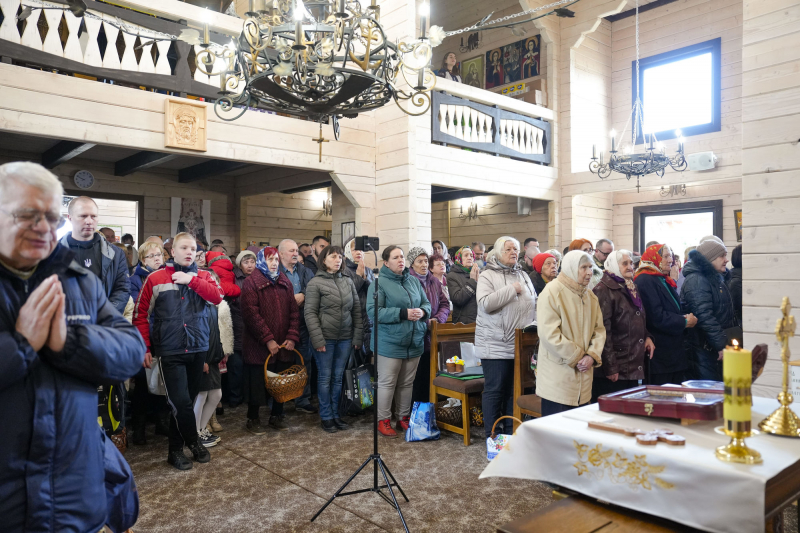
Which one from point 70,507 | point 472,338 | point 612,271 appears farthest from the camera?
point 472,338

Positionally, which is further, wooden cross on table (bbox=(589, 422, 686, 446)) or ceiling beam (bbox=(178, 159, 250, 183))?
ceiling beam (bbox=(178, 159, 250, 183))

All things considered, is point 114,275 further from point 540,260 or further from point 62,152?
point 62,152

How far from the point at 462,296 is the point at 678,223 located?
6.31 metres

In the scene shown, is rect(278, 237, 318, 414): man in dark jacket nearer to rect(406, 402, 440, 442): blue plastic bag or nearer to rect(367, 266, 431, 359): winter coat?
rect(367, 266, 431, 359): winter coat

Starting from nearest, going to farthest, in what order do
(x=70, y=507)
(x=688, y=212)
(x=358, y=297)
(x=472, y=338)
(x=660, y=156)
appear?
1. (x=70, y=507)
2. (x=472, y=338)
3. (x=358, y=297)
4. (x=660, y=156)
5. (x=688, y=212)

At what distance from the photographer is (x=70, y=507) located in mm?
1449

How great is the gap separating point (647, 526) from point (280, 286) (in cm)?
362

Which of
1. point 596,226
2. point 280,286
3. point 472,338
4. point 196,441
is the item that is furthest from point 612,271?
point 596,226

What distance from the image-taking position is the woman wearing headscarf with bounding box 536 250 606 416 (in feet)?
11.0

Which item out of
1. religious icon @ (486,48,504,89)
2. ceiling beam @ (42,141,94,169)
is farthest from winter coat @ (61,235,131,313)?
religious icon @ (486,48,504,89)

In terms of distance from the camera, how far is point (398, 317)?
4.56 metres

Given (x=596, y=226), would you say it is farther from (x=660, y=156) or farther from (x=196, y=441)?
(x=196, y=441)

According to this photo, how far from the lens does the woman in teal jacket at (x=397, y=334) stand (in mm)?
4605

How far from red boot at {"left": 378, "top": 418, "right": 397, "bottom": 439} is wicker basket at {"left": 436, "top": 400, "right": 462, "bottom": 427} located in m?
0.38
